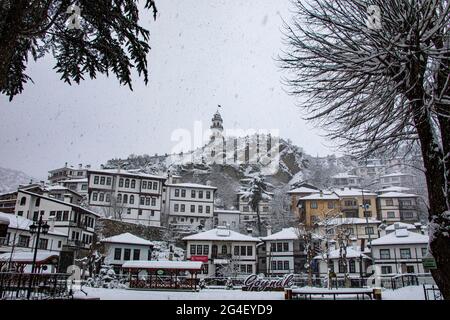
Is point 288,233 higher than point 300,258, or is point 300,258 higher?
point 288,233

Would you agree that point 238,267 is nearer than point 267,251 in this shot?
Yes

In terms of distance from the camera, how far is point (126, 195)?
2045 inches

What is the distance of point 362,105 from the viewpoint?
19.0 ft

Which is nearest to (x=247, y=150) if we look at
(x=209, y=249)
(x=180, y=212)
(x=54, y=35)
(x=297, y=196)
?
(x=297, y=196)

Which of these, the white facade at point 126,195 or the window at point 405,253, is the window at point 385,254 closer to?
the window at point 405,253

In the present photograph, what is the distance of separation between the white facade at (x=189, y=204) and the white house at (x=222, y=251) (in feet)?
51.6

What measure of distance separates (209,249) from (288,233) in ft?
34.0

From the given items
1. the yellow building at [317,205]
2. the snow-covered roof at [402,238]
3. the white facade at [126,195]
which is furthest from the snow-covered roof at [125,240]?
the yellow building at [317,205]

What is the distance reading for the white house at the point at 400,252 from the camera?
110 feet

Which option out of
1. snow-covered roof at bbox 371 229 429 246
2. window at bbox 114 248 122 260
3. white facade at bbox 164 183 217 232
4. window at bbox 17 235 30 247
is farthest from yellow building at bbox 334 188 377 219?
window at bbox 17 235 30 247

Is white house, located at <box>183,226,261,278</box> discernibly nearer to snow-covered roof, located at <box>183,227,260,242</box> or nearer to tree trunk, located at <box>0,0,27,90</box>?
snow-covered roof, located at <box>183,227,260,242</box>

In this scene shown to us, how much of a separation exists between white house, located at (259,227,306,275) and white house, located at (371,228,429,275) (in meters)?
8.90

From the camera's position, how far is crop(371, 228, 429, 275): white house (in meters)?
33.5
